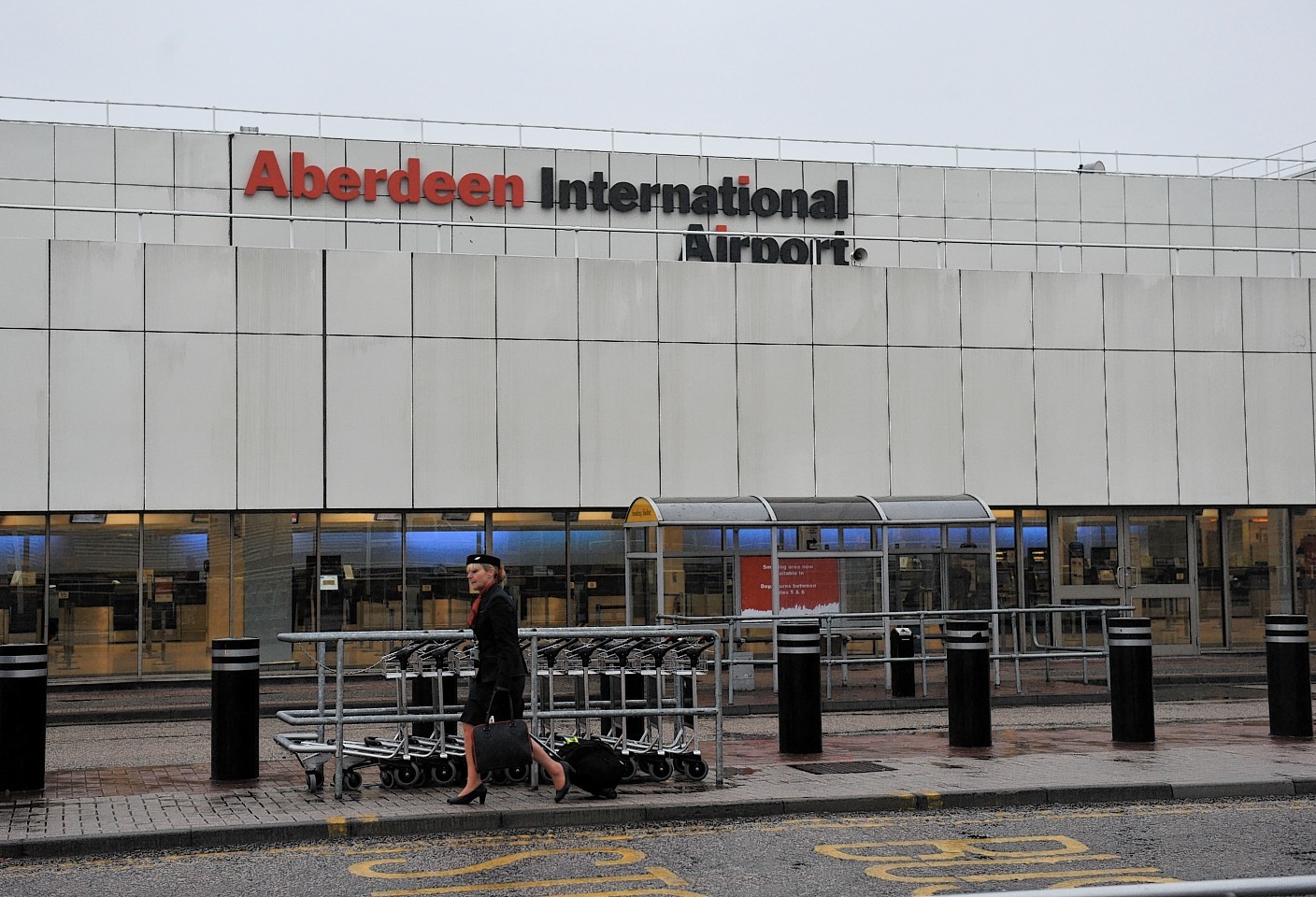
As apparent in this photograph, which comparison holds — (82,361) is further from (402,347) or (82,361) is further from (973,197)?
(973,197)

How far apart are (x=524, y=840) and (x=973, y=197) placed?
2939 centimetres

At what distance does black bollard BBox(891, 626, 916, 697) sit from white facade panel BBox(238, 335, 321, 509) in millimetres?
9753

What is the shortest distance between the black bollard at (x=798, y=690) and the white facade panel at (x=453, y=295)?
1267 cm

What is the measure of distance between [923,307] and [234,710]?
57.6 feet

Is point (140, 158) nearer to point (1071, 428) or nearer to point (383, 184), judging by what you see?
point (383, 184)

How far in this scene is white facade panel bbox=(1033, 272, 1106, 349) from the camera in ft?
87.4

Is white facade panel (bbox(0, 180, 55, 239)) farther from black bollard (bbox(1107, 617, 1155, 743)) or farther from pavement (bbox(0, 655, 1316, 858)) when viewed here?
black bollard (bbox(1107, 617, 1155, 743))

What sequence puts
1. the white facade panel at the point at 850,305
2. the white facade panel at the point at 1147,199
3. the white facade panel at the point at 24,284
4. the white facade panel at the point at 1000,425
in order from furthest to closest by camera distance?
the white facade panel at the point at 1147,199 → the white facade panel at the point at 1000,425 → the white facade panel at the point at 850,305 → the white facade panel at the point at 24,284

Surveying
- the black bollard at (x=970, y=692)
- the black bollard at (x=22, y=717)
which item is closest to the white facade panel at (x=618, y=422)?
the black bollard at (x=970, y=692)

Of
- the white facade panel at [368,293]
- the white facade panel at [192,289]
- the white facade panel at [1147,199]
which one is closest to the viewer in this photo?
the white facade panel at [192,289]

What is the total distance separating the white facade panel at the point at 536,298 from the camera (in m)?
24.6

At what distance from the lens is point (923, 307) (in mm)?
26234

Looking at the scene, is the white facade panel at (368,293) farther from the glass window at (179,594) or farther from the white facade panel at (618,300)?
the glass window at (179,594)

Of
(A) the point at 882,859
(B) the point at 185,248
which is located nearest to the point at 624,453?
(B) the point at 185,248
